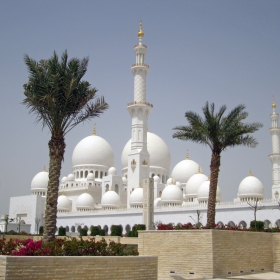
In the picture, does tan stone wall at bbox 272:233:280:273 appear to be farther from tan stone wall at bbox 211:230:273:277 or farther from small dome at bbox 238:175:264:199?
small dome at bbox 238:175:264:199

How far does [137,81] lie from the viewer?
46.5 m

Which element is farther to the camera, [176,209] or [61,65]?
[176,209]

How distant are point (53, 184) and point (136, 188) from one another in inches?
1283

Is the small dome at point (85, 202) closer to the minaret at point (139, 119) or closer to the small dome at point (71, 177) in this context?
the small dome at point (71, 177)

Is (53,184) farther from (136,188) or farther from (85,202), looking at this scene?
(85,202)

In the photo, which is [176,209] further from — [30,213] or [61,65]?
[61,65]

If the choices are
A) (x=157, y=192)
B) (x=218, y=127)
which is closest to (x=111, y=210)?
(x=157, y=192)

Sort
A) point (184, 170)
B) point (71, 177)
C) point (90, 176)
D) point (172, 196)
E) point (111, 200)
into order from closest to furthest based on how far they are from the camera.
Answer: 1. point (172, 196)
2. point (111, 200)
3. point (90, 176)
4. point (184, 170)
5. point (71, 177)

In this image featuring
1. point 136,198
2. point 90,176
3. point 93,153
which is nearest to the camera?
point 136,198

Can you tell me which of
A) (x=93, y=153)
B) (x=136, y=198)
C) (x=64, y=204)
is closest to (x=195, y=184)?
(x=136, y=198)

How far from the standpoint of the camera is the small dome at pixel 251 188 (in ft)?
133

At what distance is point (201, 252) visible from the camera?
14.5 metres

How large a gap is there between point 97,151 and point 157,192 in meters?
12.9

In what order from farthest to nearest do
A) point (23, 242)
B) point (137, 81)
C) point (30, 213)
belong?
point (30, 213) < point (137, 81) < point (23, 242)
